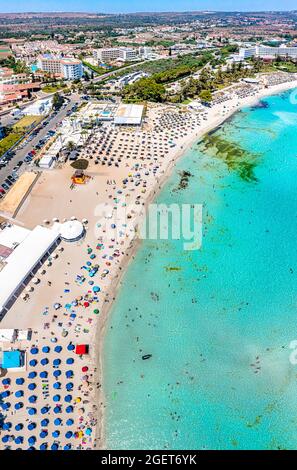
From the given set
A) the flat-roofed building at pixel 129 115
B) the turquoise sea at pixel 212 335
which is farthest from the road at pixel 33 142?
the turquoise sea at pixel 212 335

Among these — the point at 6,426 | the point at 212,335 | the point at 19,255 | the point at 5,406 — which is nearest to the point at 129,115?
the point at 19,255

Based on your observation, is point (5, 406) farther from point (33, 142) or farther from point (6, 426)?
point (33, 142)

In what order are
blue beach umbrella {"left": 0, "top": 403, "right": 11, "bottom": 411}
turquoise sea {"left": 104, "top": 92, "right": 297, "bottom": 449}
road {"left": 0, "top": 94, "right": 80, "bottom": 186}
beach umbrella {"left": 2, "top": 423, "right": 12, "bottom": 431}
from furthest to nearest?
road {"left": 0, "top": 94, "right": 80, "bottom": 186} < blue beach umbrella {"left": 0, "top": 403, "right": 11, "bottom": 411} < turquoise sea {"left": 104, "top": 92, "right": 297, "bottom": 449} < beach umbrella {"left": 2, "top": 423, "right": 12, "bottom": 431}

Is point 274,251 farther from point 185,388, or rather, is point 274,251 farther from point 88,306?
point 88,306

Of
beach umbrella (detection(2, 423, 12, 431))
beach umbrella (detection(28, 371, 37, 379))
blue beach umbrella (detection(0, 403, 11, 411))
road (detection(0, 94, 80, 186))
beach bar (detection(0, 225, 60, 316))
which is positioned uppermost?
road (detection(0, 94, 80, 186))

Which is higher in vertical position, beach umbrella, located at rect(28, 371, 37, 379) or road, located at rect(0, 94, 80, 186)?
road, located at rect(0, 94, 80, 186)

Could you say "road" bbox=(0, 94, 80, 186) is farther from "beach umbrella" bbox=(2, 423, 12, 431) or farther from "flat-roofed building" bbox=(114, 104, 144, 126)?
"beach umbrella" bbox=(2, 423, 12, 431)

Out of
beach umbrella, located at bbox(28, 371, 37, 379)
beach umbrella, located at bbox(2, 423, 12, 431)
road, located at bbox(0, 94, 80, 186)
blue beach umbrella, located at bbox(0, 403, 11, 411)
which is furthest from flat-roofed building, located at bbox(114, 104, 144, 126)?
beach umbrella, located at bbox(2, 423, 12, 431)

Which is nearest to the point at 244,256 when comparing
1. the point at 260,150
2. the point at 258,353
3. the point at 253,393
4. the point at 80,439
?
the point at 258,353
